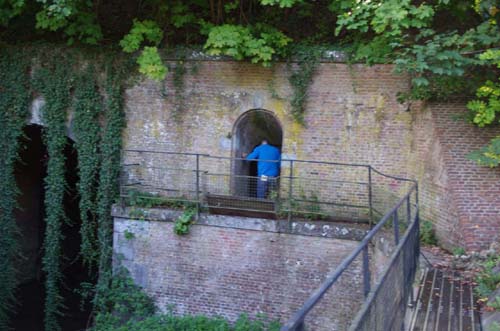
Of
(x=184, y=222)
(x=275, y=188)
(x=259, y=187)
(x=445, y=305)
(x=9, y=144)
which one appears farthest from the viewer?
(x=9, y=144)

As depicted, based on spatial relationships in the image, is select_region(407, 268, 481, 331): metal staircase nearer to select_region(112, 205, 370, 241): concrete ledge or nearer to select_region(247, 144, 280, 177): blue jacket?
select_region(112, 205, 370, 241): concrete ledge

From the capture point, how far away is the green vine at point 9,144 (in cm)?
1270

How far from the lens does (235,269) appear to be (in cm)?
1070

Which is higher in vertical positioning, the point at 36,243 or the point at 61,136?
the point at 61,136

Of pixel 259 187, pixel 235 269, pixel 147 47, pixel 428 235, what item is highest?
pixel 147 47

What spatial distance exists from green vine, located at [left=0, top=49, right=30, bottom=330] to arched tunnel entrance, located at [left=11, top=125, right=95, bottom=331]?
3.12ft

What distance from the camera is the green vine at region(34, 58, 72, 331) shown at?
1245 cm

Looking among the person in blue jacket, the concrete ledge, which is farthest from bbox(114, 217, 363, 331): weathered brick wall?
the person in blue jacket

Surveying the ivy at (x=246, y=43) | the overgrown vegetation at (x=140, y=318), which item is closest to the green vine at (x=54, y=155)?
the overgrown vegetation at (x=140, y=318)

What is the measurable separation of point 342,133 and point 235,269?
358 cm

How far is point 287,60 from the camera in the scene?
11109mm

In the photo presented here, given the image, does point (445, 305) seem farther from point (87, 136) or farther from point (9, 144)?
point (9, 144)

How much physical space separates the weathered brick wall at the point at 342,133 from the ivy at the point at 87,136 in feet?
2.60

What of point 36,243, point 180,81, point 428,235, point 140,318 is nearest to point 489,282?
point 428,235
